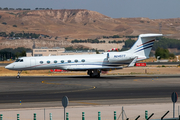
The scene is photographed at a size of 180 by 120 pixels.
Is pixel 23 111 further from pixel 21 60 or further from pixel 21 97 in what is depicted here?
pixel 21 60

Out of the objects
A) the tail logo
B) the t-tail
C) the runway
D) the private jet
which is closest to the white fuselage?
the private jet

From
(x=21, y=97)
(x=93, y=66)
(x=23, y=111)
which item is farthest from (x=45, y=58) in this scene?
(x=23, y=111)

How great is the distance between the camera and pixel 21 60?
44.7 m

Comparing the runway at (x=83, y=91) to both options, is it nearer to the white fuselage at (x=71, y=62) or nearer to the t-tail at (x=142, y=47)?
the white fuselage at (x=71, y=62)

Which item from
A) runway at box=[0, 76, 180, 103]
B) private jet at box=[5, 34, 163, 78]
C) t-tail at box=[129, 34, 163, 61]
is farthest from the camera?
t-tail at box=[129, 34, 163, 61]

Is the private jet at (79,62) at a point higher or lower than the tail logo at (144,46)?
lower

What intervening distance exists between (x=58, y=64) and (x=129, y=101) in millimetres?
23363

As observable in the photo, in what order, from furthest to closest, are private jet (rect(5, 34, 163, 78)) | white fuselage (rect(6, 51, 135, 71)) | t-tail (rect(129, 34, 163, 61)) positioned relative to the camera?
t-tail (rect(129, 34, 163, 61))
white fuselage (rect(6, 51, 135, 71))
private jet (rect(5, 34, 163, 78))

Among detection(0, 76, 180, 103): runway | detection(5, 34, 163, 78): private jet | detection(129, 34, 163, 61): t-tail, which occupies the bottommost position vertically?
detection(0, 76, 180, 103): runway

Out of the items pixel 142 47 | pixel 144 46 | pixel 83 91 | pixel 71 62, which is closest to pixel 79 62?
pixel 71 62

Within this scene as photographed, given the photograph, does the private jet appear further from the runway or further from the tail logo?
the runway

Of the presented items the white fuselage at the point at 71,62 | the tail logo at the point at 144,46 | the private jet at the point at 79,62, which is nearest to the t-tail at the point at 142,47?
the tail logo at the point at 144,46

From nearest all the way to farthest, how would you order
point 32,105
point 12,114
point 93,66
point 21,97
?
1. point 12,114
2. point 32,105
3. point 21,97
4. point 93,66

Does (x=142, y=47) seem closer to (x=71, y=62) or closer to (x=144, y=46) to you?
(x=144, y=46)
